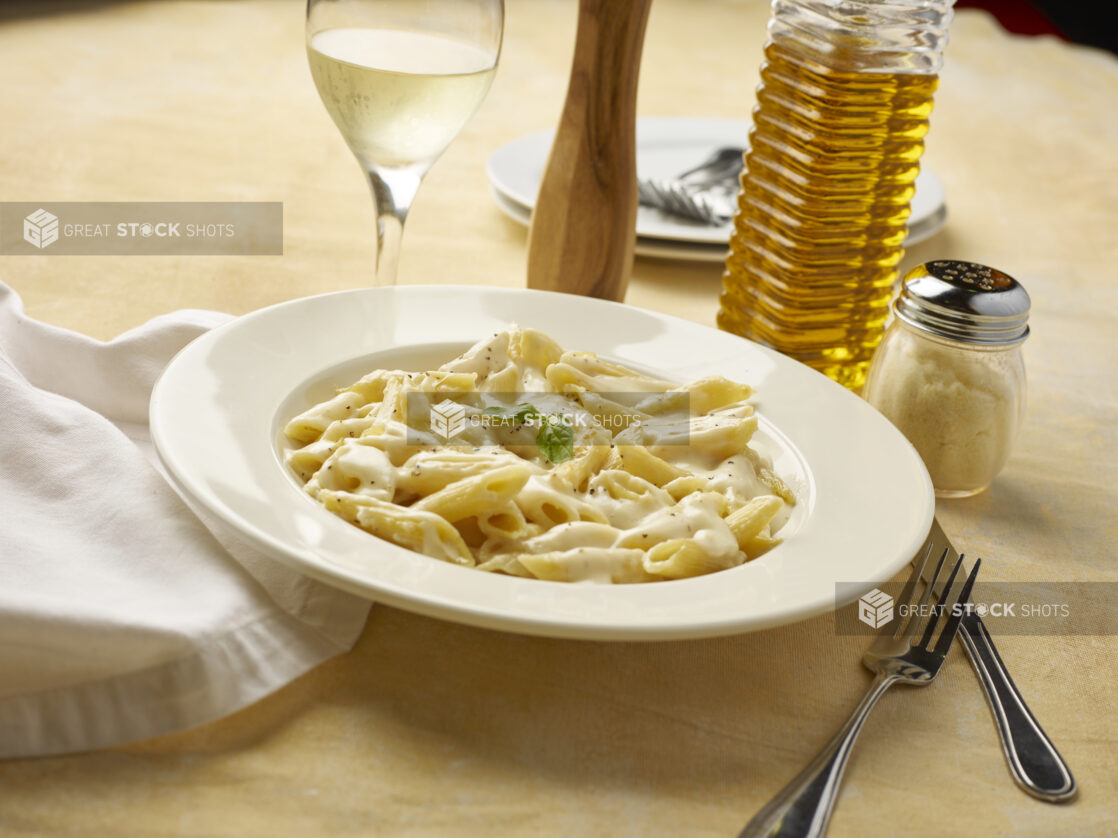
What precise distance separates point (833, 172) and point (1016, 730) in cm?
77

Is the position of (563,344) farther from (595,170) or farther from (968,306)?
(968,306)

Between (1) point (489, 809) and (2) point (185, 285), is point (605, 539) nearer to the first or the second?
(1) point (489, 809)

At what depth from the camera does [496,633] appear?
3.20ft

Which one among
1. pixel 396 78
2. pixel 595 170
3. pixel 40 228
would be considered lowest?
pixel 40 228

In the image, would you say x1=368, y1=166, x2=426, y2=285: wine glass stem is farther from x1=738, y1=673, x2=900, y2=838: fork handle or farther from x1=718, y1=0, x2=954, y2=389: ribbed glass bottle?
x1=738, y1=673, x2=900, y2=838: fork handle

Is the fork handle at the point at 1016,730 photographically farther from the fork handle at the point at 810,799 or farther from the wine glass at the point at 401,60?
the wine glass at the point at 401,60

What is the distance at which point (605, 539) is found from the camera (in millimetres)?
990

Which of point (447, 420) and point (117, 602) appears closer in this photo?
point (117, 602)

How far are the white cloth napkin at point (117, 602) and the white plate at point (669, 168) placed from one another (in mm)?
888

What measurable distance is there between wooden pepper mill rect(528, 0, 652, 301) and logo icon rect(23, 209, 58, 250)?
0.76 m

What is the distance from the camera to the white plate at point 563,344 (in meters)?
0.85

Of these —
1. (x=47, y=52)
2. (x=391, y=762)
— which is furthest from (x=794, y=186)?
(x=47, y=52)

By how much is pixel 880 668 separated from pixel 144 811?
62 cm

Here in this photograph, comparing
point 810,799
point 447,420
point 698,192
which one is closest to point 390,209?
point 447,420
